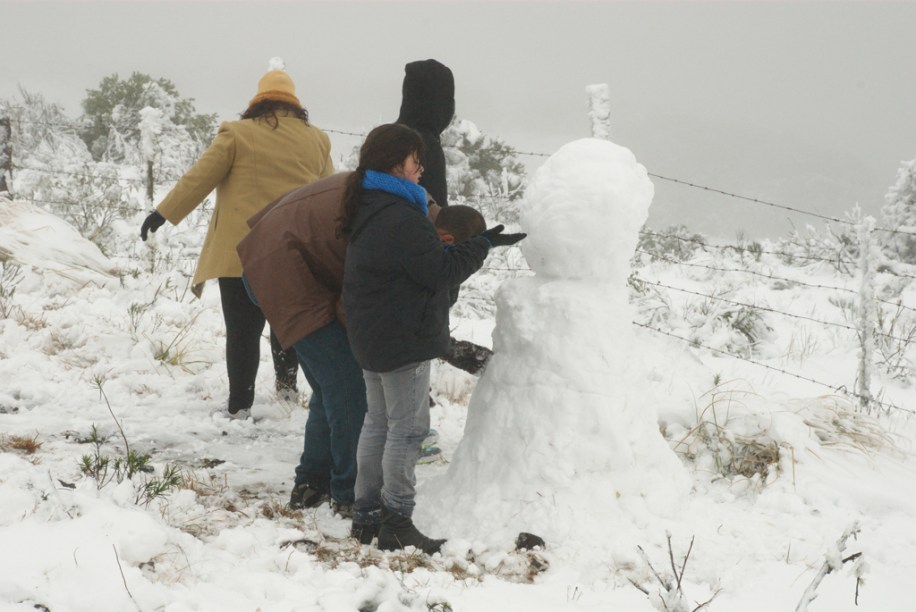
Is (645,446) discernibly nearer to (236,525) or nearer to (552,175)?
(552,175)

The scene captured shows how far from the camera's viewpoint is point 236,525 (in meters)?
2.64

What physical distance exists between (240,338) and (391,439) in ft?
5.16

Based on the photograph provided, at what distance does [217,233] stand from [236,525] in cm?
176

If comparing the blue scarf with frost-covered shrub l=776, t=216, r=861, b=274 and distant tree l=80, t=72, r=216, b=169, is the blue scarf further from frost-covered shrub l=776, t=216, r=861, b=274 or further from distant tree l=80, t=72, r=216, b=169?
distant tree l=80, t=72, r=216, b=169

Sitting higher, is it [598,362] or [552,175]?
[552,175]

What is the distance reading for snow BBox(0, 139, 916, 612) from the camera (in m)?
2.08

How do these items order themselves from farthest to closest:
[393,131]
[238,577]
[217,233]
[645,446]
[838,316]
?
[838,316] → [217,233] → [645,446] → [393,131] → [238,577]

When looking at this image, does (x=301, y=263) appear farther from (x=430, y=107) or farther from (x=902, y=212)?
(x=902, y=212)

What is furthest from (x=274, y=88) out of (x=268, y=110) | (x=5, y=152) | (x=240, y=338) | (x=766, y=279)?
(x=766, y=279)

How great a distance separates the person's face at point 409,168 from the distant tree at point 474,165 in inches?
412

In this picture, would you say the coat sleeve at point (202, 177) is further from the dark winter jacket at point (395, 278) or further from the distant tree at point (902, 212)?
the distant tree at point (902, 212)

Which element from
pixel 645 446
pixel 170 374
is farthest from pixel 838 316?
pixel 170 374

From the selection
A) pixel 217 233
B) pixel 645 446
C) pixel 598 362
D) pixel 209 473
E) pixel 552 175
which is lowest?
pixel 209 473

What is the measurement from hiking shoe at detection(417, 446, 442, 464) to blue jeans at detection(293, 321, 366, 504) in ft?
2.49
